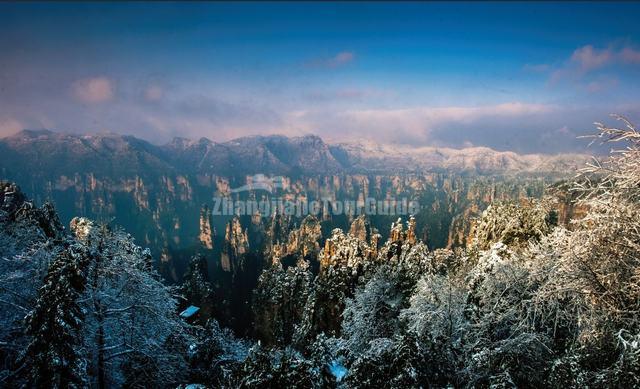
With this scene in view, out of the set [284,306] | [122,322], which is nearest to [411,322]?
[122,322]

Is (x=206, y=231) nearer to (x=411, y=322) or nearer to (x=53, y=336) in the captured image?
(x=411, y=322)

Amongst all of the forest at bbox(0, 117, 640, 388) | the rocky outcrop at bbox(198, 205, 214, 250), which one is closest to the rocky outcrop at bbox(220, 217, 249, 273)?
the rocky outcrop at bbox(198, 205, 214, 250)

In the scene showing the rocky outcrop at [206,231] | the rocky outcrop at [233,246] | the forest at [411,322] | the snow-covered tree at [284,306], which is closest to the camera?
the forest at [411,322]

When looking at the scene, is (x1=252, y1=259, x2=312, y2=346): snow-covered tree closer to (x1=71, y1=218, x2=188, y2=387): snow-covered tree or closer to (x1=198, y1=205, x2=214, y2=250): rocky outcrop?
(x1=71, y1=218, x2=188, y2=387): snow-covered tree

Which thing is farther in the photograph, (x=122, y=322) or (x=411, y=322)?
(x=411, y=322)

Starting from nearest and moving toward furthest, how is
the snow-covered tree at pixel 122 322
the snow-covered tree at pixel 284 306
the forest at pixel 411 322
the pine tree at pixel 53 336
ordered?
the forest at pixel 411 322 < the pine tree at pixel 53 336 < the snow-covered tree at pixel 122 322 < the snow-covered tree at pixel 284 306

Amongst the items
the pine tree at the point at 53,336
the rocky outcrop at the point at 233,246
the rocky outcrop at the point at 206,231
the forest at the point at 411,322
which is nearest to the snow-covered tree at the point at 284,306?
the forest at the point at 411,322

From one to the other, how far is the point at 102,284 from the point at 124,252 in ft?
4.79

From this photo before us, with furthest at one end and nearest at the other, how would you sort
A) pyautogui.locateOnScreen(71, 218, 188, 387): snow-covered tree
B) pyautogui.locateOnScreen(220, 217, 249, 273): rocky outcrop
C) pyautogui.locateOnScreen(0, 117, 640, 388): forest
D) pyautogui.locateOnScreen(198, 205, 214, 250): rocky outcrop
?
pyautogui.locateOnScreen(198, 205, 214, 250): rocky outcrop
pyautogui.locateOnScreen(220, 217, 249, 273): rocky outcrop
pyautogui.locateOnScreen(71, 218, 188, 387): snow-covered tree
pyautogui.locateOnScreen(0, 117, 640, 388): forest

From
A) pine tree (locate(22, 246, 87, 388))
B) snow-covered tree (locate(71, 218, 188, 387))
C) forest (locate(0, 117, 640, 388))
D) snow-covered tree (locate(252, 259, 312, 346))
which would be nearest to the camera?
forest (locate(0, 117, 640, 388))

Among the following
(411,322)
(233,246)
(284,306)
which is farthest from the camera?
(233,246)

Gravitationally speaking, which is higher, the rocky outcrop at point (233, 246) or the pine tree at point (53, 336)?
the pine tree at point (53, 336)

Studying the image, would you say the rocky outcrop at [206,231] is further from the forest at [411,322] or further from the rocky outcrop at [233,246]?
the forest at [411,322]

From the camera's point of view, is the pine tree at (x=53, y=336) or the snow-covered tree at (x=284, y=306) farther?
the snow-covered tree at (x=284, y=306)
